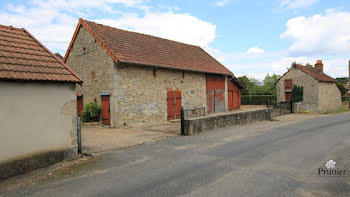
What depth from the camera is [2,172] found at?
4.93m

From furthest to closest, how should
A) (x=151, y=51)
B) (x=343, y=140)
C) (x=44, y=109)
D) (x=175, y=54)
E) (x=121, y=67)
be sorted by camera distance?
(x=175, y=54) < (x=151, y=51) < (x=121, y=67) < (x=343, y=140) < (x=44, y=109)

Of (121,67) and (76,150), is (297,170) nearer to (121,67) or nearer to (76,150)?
(76,150)

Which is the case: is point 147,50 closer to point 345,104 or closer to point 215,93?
point 215,93

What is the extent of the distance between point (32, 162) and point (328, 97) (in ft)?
94.5

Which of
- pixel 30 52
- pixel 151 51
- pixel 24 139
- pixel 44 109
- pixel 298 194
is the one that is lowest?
pixel 298 194

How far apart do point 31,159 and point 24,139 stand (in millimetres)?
485

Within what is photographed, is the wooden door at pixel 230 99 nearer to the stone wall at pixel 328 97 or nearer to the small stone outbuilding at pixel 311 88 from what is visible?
the small stone outbuilding at pixel 311 88

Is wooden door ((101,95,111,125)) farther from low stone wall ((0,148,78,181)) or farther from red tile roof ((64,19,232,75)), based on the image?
low stone wall ((0,148,78,181))

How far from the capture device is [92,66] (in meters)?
14.9

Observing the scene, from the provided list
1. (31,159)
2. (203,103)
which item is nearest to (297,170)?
(31,159)

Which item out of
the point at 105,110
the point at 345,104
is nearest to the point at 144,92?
the point at 105,110

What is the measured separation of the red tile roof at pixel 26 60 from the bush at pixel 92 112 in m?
7.54

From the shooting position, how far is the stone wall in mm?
24844

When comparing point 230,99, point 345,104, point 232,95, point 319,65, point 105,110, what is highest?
point 319,65
